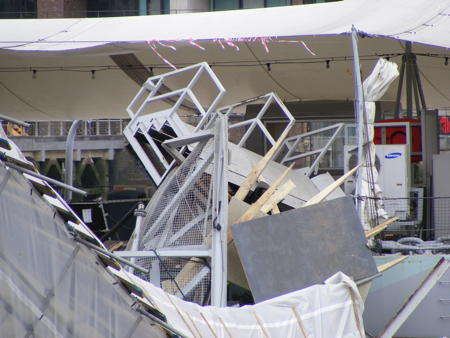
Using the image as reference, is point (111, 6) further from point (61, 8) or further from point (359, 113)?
point (359, 113)

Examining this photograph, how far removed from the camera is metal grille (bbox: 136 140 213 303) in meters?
10.4

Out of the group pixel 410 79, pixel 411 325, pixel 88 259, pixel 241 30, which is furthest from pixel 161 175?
pixel 88 259

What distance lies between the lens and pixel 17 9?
40688 mm

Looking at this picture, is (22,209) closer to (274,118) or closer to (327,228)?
(327,228)

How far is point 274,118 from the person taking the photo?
62.8 feet

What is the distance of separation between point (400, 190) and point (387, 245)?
71.9 inches

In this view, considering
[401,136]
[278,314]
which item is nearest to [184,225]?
[278,314]

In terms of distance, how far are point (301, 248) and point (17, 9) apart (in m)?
33.3

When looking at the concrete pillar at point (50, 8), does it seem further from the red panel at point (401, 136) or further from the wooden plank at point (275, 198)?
the wooden plank at point (275, 198)

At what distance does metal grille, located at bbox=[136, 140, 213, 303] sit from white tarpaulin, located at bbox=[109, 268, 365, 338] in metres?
2.19

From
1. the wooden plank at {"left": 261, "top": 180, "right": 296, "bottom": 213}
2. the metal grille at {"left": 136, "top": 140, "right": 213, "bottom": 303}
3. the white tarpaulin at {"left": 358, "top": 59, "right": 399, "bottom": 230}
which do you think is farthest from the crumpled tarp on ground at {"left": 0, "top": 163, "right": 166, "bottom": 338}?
the white tarpaulin at {"left": 358, "top": 59, "right": 399, "bottom": 230}

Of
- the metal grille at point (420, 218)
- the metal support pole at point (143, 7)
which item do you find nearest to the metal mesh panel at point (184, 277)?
the metal grille at point (420, 218)

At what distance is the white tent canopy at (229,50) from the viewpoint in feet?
46.8

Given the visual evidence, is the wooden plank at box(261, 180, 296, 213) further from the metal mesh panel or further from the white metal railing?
the white metal railing
